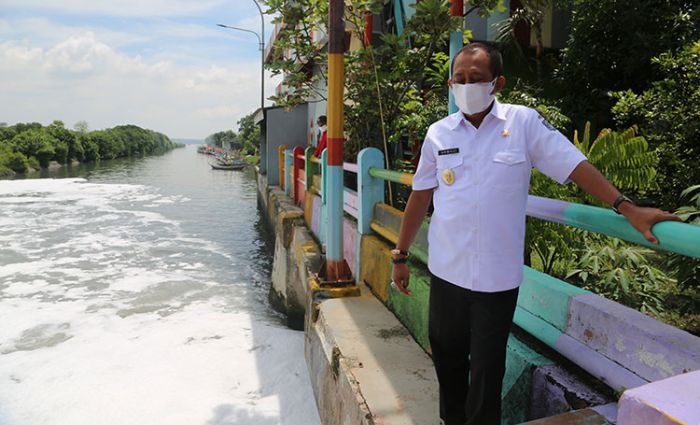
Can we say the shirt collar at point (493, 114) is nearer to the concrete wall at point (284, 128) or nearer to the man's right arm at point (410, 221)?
the man's right arm at point (410, 221)

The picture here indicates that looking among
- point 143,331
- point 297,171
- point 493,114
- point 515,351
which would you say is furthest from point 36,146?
point 493,114

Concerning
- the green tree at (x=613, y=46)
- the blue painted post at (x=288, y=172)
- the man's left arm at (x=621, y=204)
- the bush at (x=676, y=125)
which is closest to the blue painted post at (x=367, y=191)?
the man's left arm at (x=621, y=204)

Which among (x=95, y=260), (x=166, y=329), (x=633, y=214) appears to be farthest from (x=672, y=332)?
(x=95, y=260)

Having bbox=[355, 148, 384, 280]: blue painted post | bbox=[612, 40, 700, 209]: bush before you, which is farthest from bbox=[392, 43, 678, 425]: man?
bbox=[612, 40, 700, 209]: bush

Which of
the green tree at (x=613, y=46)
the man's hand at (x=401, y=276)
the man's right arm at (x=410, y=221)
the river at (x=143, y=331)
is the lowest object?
the river at (x=143, y=331)

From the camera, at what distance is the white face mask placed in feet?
5.76

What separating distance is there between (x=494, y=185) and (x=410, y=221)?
0.50 m

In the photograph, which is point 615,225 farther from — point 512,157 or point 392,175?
point 392,175

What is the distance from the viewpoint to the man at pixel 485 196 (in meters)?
1.69

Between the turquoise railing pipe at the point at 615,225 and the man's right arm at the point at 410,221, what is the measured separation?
495 millimetres

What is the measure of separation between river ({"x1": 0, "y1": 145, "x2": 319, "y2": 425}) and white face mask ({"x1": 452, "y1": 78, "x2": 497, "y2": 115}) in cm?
327

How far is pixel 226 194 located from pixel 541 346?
24.6 m

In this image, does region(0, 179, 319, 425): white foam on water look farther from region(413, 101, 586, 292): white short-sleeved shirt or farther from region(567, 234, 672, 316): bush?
region(413, 101, 586, 292): white short-sleeved shirt

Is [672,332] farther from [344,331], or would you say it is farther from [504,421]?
[344,331]
